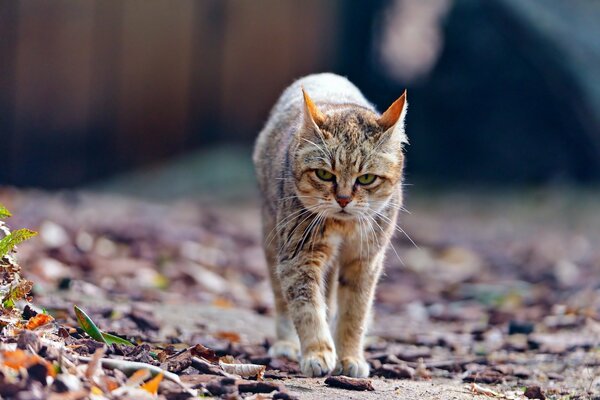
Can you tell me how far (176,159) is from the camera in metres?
11.8

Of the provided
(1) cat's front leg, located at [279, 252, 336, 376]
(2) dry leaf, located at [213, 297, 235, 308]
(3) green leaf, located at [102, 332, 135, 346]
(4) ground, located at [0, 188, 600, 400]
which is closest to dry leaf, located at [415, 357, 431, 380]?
(4) ground, located at [0, 188, 600, 400]

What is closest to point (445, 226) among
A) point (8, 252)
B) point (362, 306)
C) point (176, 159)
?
point (176, 159)

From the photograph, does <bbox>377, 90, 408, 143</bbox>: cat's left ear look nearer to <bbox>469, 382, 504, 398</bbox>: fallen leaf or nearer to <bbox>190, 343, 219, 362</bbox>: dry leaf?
<bbox>469, 382, 504, 398</bbox>: fallen leaf

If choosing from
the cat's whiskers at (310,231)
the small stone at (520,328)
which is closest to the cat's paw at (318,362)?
the cat's whiskers at (310,231)

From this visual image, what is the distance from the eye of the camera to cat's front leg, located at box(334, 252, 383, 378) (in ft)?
15.5

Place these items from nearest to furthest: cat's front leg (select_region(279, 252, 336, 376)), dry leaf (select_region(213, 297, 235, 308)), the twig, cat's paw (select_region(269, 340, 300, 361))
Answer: the twig → cat's front leg (select_region(279, 252, 336, 376)) → cat's paw (select_region(269, 340, 300, 361)) → dry leaf (select_region(213, 297, 235, 308))

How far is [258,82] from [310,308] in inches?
313

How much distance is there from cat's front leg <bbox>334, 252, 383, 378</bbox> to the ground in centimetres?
19

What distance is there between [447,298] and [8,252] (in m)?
4.58

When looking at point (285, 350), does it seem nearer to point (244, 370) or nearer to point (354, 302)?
point (354, 302)

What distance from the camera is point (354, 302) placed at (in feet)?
15.8

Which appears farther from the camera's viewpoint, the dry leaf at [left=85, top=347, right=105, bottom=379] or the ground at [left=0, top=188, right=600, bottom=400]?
the ground at [left=0, top=188, right=600, bottom=400]

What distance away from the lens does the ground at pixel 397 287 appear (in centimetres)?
470

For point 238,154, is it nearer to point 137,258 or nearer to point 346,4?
point 346,4
